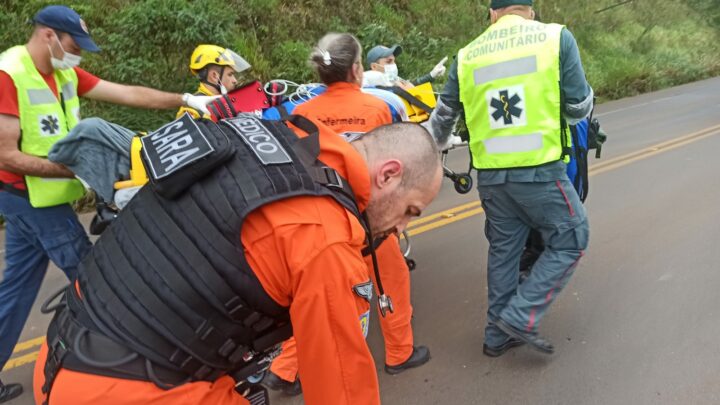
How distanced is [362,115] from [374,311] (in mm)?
1576

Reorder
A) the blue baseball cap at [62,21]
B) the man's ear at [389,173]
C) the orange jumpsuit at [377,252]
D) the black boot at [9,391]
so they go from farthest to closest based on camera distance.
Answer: the black boot at [9,391], the orange jumpsuit at [377,252], the blue baseball cap at [62,21], the man's ear at [389,173]

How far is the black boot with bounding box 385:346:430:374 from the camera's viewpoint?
3217 millimetres

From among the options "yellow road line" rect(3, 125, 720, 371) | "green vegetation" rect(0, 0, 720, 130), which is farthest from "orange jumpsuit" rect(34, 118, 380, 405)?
"green vegetation" rect(0, 0, 720, 130)

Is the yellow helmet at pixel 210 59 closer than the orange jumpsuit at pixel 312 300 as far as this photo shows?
No

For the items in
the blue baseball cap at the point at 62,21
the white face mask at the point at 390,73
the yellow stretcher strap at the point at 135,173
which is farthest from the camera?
the white face mask at the point at 390,73

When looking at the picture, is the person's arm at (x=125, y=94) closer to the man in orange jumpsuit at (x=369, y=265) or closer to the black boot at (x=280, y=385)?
the man in orange jumpsuit at (x=369, y=265)

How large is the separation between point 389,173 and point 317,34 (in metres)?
12.8

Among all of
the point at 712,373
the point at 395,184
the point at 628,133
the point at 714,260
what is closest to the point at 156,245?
the point at 395,184

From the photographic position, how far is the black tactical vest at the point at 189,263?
3.83 feet

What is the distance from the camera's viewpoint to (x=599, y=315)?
12.2 ft

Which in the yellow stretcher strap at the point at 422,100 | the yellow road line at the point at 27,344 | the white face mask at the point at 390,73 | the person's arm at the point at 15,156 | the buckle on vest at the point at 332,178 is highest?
the buckle on vest at the point at 332,178

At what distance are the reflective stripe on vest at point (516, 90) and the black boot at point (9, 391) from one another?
3019mm

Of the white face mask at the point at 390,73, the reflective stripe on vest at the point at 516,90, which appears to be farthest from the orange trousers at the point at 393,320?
the white face mask at the point at 390,73

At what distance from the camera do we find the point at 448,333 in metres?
3.62
